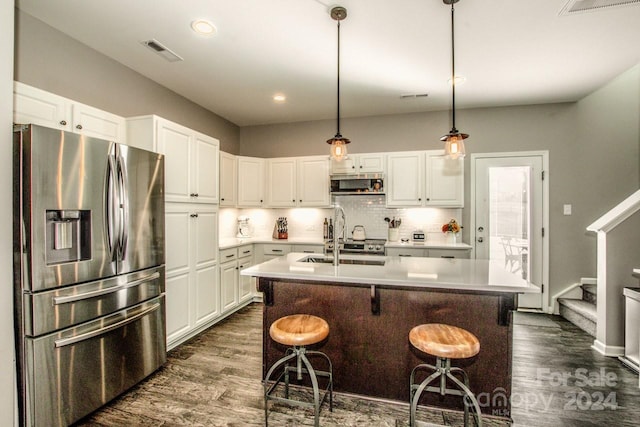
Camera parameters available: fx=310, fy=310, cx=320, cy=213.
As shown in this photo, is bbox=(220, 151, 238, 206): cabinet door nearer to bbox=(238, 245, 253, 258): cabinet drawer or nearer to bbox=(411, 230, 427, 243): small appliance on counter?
bbox=(238, 245, 253, 258): cabinet drawer

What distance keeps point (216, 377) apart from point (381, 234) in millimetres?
2967

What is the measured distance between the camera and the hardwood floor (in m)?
2.04

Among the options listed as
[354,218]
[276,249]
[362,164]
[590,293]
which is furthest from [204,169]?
[590,293]

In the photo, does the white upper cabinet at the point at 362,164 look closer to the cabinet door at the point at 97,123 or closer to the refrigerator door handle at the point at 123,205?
the cabinet door at the point at 97,123

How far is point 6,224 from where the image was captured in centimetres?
175

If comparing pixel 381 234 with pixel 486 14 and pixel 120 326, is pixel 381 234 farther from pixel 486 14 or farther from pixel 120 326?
pixel 120 326

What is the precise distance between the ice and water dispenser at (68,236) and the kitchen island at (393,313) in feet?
3.47

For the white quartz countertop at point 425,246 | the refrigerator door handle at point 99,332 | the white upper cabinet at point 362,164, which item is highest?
the white upper cabinet at point 362,164

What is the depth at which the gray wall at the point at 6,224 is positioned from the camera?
1717 mm

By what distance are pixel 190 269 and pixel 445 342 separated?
8.42 ft

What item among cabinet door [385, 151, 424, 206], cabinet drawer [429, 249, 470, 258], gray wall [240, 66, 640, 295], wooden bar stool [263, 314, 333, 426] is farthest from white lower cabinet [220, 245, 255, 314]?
gray wall [240, 66, 640, 295]

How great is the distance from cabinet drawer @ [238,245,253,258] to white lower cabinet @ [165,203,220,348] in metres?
0.57

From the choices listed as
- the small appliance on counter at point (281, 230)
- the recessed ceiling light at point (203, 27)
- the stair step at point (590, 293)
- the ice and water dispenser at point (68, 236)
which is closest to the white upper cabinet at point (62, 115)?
the ice and water dispenser at point (68, 236)

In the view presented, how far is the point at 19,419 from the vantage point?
69.7 inches
